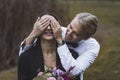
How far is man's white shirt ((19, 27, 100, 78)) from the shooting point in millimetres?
5180

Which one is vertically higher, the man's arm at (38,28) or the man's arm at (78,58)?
the man's arm at (38,28)

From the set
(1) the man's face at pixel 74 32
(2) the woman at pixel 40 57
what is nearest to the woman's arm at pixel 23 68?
(2) the woman at pixel 40 57

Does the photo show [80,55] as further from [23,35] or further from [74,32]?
[23,35]

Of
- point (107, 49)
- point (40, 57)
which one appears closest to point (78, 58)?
point (40, 57)

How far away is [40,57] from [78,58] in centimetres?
35

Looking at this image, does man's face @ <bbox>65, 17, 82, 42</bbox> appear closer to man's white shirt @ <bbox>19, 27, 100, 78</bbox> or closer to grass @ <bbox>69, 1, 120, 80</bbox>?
man's white shirt @ <bbox>19, 27, 100, 78</bbox>

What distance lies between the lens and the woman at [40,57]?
521cm

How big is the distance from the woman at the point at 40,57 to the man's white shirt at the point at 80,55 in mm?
75

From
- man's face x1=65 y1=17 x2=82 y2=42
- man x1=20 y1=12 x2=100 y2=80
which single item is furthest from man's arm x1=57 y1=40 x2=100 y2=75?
man's face x1=65 y1=17 x2=82 y2=42

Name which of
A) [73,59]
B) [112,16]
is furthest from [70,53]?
[112,16]

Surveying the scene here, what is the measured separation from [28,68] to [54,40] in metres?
0.33

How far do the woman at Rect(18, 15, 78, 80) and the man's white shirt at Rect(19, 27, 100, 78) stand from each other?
0.08 meters

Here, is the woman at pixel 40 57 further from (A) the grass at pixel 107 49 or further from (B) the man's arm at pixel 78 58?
(A) the grass at pixel 107 49

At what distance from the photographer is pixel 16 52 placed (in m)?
11.7
